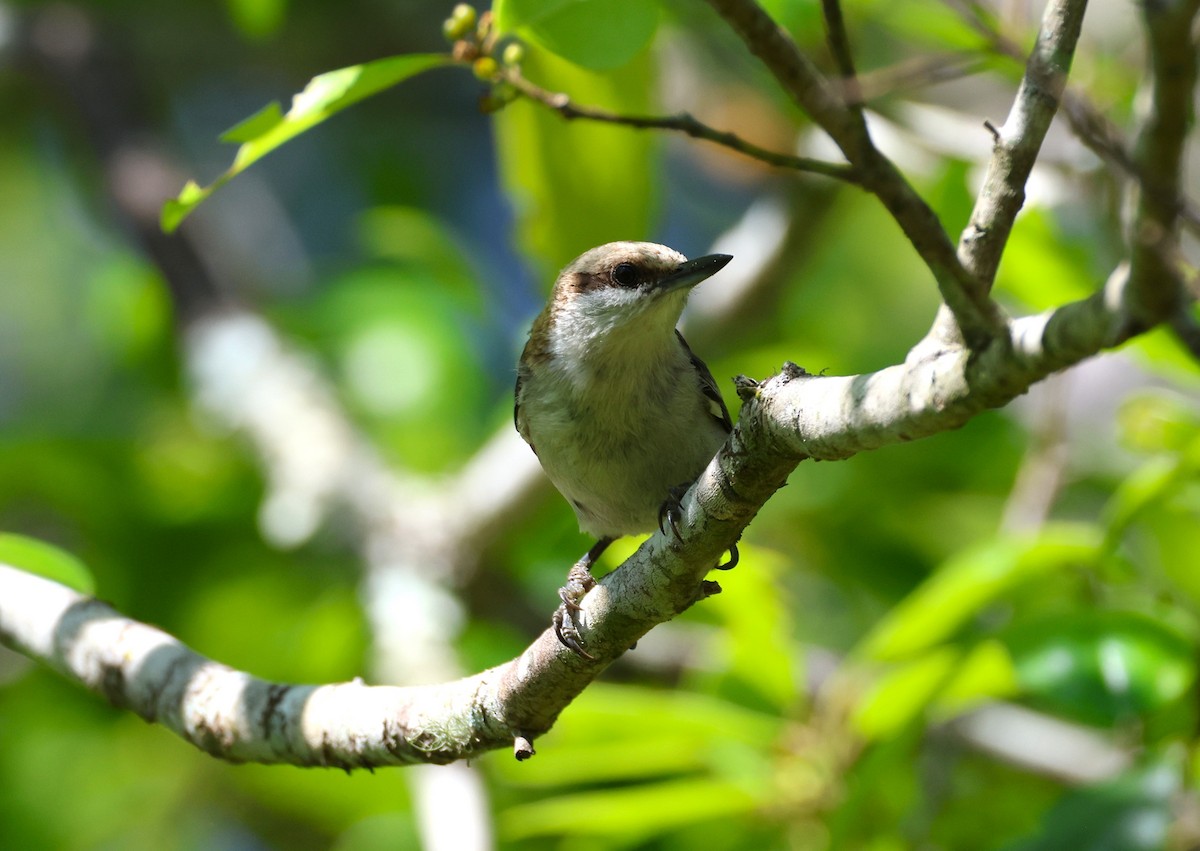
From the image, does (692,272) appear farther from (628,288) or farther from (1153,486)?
(1153,486)

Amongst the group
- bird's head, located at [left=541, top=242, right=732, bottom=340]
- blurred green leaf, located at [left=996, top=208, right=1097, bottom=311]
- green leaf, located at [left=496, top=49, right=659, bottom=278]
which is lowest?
blurred green leaf, located at [left=996, top=208, right=1097, bottom=311]

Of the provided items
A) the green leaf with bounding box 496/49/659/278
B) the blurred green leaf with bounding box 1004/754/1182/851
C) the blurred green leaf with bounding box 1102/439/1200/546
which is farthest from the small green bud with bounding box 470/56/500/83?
the blurred green leaf with bounding box 1004/754/1182/851

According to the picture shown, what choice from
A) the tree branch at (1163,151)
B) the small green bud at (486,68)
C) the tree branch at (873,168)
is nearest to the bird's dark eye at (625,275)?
the small green bud at (486,68)

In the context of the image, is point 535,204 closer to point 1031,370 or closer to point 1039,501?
point 1039,501

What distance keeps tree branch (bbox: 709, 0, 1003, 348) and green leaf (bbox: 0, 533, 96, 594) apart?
84.2 inches

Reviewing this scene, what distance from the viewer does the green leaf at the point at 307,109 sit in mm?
2521

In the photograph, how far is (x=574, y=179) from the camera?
4480 mm

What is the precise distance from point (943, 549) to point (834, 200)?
5.41ft

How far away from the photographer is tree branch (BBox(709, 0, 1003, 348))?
65.6 inches

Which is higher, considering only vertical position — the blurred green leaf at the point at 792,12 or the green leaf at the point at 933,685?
the blurred green leaf at the point at 792,12

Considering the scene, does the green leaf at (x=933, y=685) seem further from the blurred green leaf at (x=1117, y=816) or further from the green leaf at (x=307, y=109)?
the green leaf at (x=307, y=109)

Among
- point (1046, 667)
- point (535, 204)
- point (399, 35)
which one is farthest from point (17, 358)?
point (1046, 667)

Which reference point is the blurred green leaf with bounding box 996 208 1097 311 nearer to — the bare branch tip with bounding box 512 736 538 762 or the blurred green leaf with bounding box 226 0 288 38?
the bare branch tip with bounding box 512 736 538 762

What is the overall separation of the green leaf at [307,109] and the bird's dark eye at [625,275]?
1.25m
